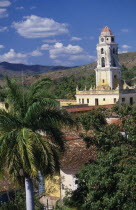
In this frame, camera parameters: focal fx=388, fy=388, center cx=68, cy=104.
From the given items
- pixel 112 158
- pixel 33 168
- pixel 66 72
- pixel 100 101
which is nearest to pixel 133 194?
pixel 112 158

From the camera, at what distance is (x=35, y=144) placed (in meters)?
9.99

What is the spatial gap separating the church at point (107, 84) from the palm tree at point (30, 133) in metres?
33.9

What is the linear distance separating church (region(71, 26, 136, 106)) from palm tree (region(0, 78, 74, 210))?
33.9 metres

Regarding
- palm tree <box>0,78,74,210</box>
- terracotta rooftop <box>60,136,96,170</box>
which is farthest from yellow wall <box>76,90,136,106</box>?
palm tree <box>0,78,74,210</box>

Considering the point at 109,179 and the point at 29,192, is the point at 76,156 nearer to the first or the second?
the point at 109,179

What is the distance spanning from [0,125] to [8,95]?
91 centimetres

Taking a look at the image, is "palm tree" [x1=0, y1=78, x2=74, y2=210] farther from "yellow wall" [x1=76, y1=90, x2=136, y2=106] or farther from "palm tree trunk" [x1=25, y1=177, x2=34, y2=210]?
"yellow wall" [x1=76, y1=90, x2=136, y2=106]

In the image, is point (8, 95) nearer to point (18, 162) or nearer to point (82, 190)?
point (18, 162)

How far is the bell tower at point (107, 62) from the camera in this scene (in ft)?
155

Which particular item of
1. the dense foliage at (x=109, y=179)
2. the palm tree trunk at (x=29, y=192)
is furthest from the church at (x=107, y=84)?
the palm tree trunk at (x=29, y=192)

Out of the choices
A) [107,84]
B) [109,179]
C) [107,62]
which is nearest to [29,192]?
[109,179]

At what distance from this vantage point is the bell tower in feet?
155

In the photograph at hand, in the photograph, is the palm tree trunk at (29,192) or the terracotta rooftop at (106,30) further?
the terracotta rooftop at (106,30)

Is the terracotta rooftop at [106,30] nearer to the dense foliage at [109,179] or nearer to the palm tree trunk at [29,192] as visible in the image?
the dense foliage at [109,179]
